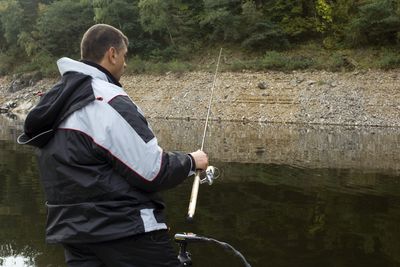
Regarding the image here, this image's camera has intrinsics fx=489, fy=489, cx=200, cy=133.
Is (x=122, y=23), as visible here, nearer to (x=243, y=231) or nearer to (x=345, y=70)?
(x=345, y=70)

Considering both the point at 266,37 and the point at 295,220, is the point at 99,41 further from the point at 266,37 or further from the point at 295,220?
the point at 266,37

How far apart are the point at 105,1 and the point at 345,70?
26.6 metres

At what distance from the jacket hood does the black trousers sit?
684 mm

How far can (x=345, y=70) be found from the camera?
1378 inches

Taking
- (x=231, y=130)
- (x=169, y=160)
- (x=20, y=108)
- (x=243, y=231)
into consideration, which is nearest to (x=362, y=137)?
(x=231, y=130)

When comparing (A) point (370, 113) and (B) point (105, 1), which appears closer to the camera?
(A) point (370, 113)

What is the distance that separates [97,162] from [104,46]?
73 cm

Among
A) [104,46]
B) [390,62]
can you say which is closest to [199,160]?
[104,46]

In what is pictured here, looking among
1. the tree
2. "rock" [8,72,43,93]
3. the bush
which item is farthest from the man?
"rock" [8,72,43,93]

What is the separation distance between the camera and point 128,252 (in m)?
2.77

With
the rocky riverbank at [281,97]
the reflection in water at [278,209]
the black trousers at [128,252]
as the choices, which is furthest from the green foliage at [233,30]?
the black trousers at [128,252]

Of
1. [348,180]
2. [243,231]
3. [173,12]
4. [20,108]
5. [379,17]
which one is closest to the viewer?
[243,231]

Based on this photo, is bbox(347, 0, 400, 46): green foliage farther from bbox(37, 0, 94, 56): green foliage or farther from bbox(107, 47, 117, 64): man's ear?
bbox(107, 47, 117, 64): man's ear

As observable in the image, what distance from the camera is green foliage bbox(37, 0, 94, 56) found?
53906mm
